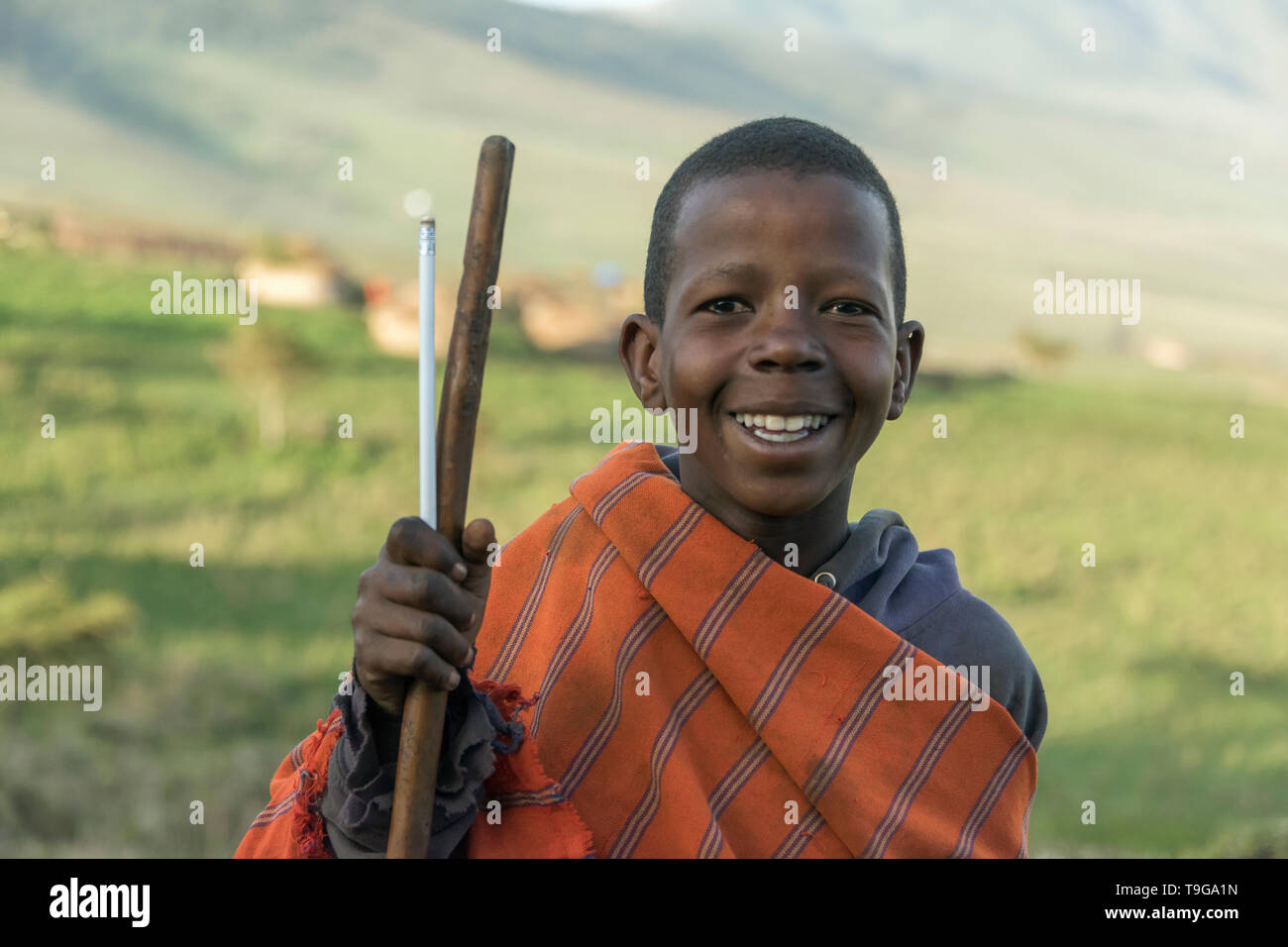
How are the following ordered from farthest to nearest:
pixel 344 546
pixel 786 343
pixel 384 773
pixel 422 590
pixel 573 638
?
pixel 344 546 < pixel 573 638 < pixel 786 343 < pixel 384 773 < pixel 422 590

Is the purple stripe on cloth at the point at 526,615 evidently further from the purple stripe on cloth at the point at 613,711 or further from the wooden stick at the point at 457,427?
the wooden stick at the point at 457,427

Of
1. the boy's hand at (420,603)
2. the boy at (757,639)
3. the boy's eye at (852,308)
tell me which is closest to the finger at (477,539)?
the boy's hand at (420,603)

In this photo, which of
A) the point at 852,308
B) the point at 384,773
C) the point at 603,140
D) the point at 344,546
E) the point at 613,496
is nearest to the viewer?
the point at 384,773

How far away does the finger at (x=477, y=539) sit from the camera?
1.73 meters

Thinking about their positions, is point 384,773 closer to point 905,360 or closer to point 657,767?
point 657,767

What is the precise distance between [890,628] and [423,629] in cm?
104

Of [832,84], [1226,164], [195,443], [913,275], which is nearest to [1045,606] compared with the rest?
[195,443]

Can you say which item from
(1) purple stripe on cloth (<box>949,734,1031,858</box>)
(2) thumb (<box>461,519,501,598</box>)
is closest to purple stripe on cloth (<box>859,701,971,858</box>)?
(1) purple stripe on cloth (<box>949,734,1031,858</box>)

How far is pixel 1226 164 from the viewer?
68.7 metres

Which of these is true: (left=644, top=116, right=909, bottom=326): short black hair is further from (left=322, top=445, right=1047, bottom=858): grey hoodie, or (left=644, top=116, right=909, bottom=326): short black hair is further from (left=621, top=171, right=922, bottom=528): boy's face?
(left=322, top=445, right=1047, bottom=858): grey hoodie

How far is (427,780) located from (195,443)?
13.8 metres

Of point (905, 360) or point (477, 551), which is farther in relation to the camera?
point (905, 360)

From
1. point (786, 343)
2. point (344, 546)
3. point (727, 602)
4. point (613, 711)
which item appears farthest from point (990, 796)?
point (344, 546)

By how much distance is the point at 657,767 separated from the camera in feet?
7.32
